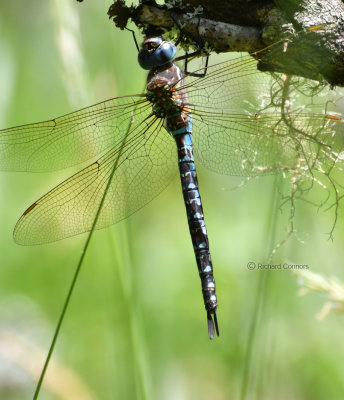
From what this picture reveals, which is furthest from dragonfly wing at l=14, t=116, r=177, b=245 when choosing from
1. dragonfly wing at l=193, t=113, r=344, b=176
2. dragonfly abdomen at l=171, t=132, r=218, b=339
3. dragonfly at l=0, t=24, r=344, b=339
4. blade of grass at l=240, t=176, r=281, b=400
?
blade of grass at l=240, t=176, r=281, b=400

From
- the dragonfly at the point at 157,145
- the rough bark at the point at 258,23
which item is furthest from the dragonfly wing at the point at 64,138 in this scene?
the rough bark at the point at 258,23

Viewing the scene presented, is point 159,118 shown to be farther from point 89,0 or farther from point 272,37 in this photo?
point 89,0
